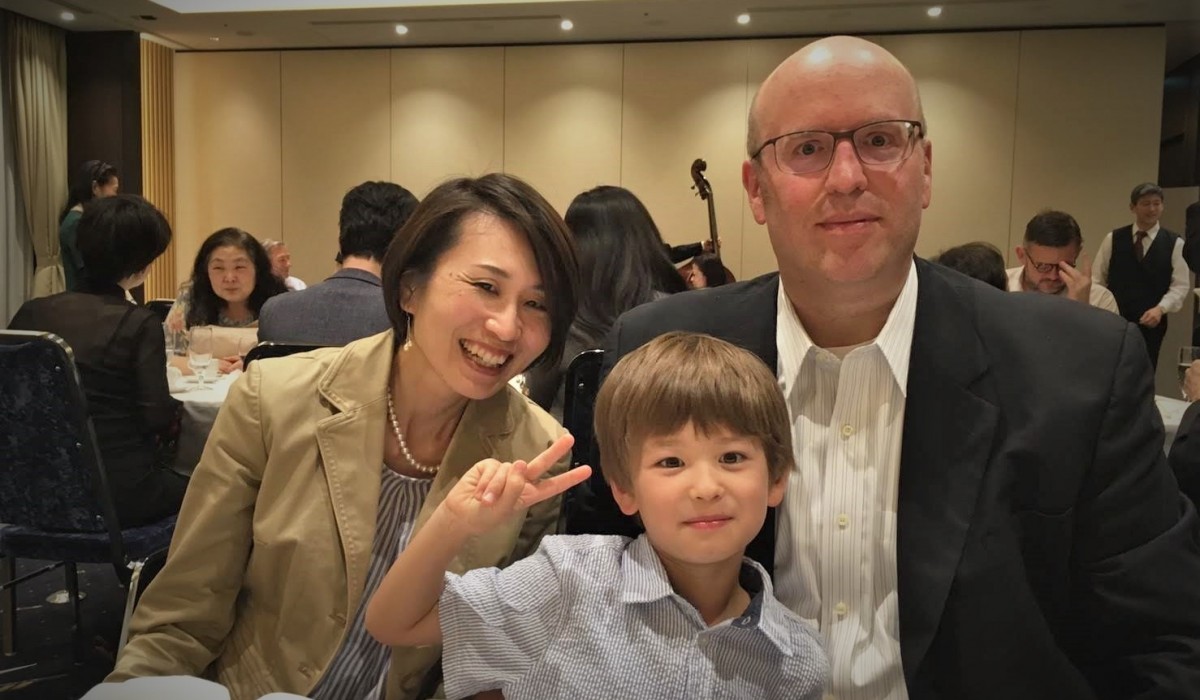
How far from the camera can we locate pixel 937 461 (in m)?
1.23

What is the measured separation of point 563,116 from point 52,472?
6131 mm

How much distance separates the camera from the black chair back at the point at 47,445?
2400 millimetres

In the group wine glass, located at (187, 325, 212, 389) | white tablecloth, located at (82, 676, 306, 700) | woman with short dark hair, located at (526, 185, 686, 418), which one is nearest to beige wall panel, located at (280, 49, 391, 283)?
wine glass, located at (187, 325, 212, 389)

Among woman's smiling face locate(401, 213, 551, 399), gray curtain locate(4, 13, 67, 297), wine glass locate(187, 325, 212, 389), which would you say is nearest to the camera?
woman's smiling face locate(401, 213, 551, 399)

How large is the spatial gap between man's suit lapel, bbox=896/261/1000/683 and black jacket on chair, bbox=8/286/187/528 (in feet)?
7.91

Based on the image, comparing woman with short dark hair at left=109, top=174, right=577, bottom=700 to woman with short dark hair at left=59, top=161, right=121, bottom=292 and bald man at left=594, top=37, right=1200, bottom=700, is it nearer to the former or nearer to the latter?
bald man at left=594, top=37, right=1200, bottom=700

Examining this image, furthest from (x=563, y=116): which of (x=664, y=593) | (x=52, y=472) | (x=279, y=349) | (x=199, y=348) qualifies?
(x=664, y=593)

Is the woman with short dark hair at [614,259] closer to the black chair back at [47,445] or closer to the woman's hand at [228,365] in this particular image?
the black chair back at [47,445]

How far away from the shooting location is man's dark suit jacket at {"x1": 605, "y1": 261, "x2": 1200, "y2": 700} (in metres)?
1.18

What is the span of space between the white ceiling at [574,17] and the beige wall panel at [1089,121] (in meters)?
0.19

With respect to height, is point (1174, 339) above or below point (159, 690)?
below

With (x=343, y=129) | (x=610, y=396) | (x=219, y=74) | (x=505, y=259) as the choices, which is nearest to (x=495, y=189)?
(x=505, y=259)

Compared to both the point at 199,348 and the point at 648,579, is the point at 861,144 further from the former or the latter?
the point at 199,348

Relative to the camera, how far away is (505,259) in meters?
1.32
